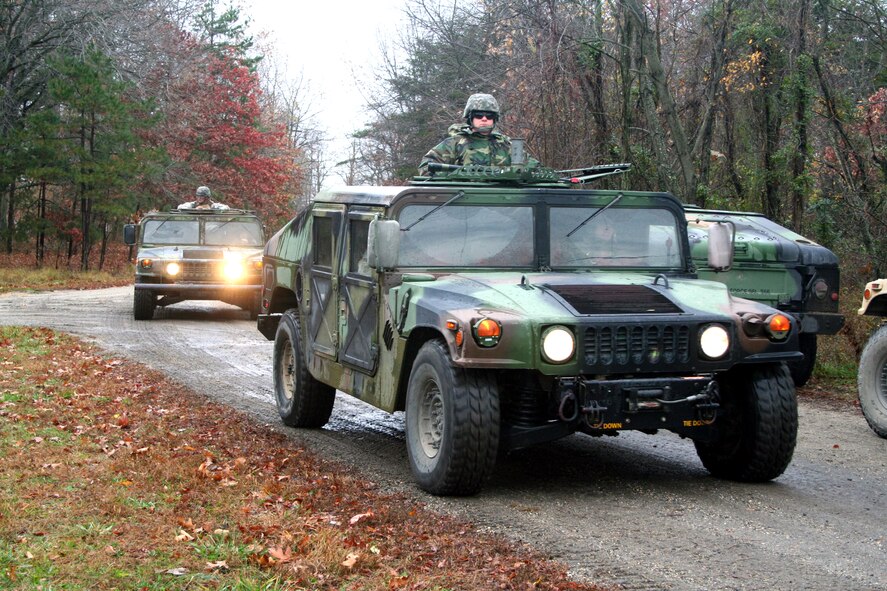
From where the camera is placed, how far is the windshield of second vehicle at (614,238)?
25.2ft

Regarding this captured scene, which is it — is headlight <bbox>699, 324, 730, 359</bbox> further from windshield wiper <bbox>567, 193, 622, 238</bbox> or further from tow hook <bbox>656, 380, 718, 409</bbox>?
windshield wiper <bbox>567, 193, 622, 238</bbox>

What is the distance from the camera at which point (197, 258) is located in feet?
61.7

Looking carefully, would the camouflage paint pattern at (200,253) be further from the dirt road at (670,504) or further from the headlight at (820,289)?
the headlight at (820,289)

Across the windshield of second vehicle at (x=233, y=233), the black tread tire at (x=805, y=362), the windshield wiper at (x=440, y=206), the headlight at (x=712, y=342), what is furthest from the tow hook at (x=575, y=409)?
the windshield of second vehicle at (x=233, y=233)

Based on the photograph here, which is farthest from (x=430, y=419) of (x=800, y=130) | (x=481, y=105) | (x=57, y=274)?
(x=57, y=274)

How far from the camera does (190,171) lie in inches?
1578

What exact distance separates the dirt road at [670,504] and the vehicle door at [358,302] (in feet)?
2.33

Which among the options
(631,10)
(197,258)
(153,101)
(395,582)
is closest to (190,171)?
(153,101)

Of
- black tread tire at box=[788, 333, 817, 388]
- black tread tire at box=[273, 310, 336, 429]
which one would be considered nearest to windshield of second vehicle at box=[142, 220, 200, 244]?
black tread tire at box=[273, 310, 336, 429]

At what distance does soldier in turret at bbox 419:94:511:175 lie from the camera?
31.8ft

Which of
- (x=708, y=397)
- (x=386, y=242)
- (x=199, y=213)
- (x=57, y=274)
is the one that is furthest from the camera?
(x=57, y=274)

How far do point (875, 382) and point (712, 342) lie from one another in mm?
3342

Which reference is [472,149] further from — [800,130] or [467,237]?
[800,130]

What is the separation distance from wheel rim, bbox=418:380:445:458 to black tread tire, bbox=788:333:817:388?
560 cm
